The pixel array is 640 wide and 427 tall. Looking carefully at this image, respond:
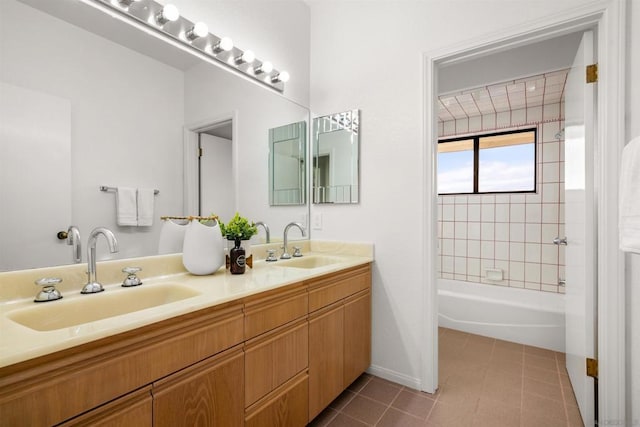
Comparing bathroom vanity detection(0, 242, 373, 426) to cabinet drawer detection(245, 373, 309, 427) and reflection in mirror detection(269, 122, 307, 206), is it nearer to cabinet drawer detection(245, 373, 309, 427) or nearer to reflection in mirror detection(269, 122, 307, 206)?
cabinet drawer detection(245, 373, 309, 427)

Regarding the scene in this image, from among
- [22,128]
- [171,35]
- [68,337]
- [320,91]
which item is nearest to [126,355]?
[68,337]

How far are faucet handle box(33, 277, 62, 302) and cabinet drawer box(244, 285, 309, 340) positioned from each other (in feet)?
2.06

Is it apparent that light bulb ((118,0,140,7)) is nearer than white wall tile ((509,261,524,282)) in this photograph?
Yes

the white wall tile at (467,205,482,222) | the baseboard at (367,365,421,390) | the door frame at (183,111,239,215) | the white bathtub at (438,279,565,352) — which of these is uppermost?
the door frame at (183,111,239,215)

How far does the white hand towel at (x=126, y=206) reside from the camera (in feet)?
4.17

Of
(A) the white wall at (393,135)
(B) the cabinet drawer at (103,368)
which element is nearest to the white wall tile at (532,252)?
(A) the white wall at (393,135)

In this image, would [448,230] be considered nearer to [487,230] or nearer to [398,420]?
[487,230]

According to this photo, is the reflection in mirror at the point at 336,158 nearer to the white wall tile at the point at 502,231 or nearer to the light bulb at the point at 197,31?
the light bulb at the point at 197,31

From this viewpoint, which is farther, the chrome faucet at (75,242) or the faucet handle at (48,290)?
the chrome faucet at (75,242)

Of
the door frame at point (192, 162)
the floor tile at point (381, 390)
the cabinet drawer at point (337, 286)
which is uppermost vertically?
the door frame at point (192, 162)

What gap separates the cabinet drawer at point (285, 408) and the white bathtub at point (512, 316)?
79.1 inches

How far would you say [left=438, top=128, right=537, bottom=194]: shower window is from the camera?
3.32 metres

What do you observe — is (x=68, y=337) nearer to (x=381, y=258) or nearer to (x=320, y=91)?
(x=381, y=258)

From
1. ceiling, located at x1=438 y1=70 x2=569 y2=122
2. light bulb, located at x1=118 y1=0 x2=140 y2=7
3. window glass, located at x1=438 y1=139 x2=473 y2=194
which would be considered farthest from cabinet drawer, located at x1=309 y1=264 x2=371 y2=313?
window glass, located at x1=438 y1=139 x2=473 y2=194
